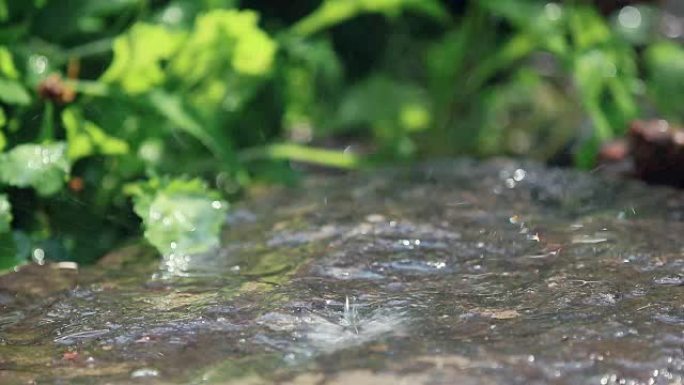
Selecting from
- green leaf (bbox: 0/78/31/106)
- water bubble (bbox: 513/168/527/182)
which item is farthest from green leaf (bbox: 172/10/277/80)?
water bubble (bbox: 513/168/527/182)

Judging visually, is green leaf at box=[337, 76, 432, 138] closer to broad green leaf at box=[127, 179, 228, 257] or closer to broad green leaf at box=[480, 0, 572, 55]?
broad green leaf at box=[480, 0, 572, 55]

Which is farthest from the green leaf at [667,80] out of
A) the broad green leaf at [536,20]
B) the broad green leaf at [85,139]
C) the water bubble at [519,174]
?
the broad green leaf at [85,139]

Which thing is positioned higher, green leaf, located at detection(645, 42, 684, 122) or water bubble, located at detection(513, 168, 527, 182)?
green leaf, located at detection(645, 42, 684, 122)

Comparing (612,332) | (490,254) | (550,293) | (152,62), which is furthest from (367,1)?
(612,332)

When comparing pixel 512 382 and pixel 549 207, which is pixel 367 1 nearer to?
pixel 549 207

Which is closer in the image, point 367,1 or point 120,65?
point 120,65

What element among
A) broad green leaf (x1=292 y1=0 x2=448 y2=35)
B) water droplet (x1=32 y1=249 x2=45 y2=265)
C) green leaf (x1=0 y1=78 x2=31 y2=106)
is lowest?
water droplet (x1=32 y1=249 x2=45 y2=265)

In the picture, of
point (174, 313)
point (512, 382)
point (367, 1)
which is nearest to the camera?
point (512, 382)
